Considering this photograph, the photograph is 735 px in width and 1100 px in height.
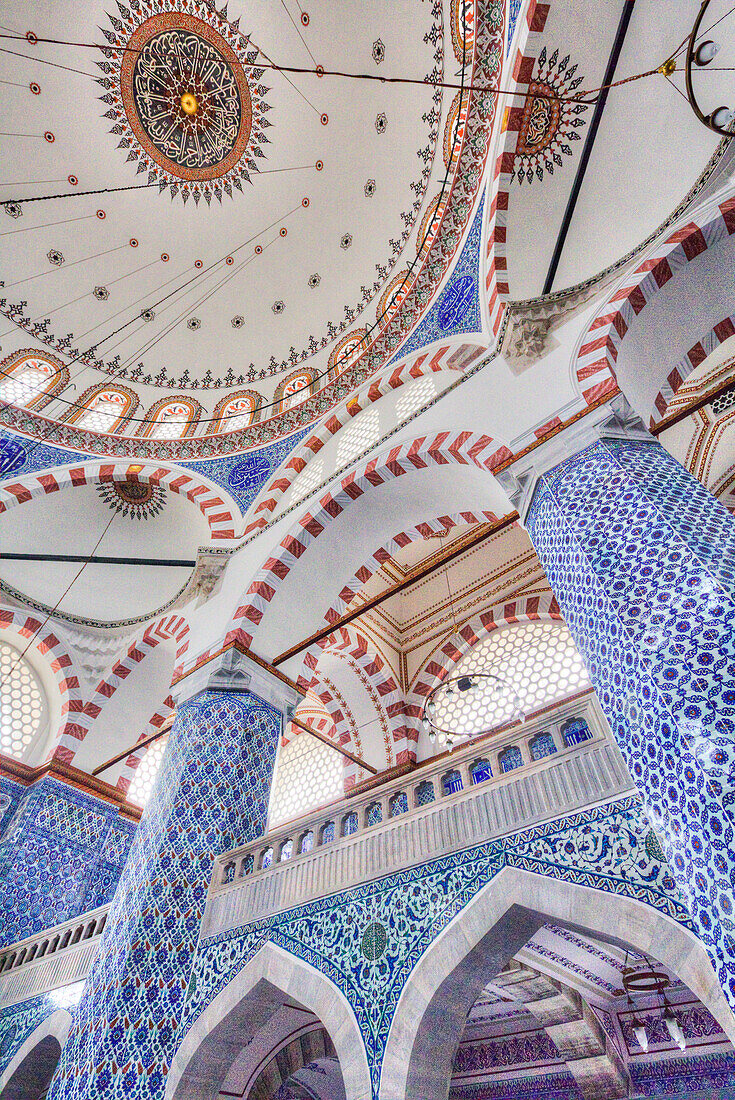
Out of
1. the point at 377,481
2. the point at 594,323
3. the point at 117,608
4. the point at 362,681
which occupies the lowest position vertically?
the point at 594,323

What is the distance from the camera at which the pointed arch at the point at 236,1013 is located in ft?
11.1

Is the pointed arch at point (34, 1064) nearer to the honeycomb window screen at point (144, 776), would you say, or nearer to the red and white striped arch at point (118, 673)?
the honeycomb window screen at point (144, 776)

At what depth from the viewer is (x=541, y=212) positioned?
534 cm

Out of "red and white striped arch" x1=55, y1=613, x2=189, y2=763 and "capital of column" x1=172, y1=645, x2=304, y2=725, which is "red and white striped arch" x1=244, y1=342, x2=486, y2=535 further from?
"capital of column" x1=172, y1=645, x2=304, y2=725

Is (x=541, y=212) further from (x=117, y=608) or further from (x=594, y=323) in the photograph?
(x=117, y=608)

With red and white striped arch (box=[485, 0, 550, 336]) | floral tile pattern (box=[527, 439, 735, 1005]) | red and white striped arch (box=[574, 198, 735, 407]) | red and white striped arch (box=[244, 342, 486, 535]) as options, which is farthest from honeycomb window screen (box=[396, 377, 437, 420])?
floral tile pattern (box=[527, 439, 735, 1005])

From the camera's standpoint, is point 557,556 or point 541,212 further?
point 541,212

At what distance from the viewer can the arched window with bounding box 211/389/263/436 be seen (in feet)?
27.1

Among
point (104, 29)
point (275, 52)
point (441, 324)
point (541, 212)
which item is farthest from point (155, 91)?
point (541, 212)

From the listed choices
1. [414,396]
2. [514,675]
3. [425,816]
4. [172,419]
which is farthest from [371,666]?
[425,816]

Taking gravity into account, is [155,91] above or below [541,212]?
above

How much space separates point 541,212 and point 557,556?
3.52 metres

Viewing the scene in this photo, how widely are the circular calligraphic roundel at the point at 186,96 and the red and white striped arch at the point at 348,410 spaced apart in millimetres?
4067

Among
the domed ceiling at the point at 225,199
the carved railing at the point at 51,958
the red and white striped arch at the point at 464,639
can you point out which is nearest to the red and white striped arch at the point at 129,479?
the domed ceiling at the point at 225,199
